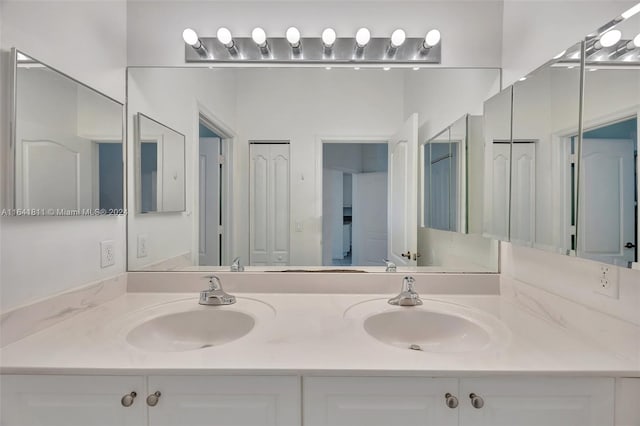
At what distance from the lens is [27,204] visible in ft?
2.99

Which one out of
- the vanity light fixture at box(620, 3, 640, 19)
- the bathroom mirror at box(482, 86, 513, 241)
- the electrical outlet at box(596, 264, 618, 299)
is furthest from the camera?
the bathroom mirror at box(482, 86, 513, 241)

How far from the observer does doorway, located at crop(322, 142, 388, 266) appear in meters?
1.46

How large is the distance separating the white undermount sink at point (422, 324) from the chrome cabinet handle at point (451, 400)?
0.37 m

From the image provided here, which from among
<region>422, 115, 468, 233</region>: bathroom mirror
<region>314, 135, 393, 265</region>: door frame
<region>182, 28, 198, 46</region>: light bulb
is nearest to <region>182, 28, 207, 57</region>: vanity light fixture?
<region>182, 28, 198, 46</region>: light bulb

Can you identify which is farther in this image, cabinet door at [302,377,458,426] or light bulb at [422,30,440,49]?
light bulb at [422,30,440,49]

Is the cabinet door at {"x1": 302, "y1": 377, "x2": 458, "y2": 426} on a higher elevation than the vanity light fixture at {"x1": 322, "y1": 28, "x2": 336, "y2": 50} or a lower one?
lower

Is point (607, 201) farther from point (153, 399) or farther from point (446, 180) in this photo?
point (153, 399)

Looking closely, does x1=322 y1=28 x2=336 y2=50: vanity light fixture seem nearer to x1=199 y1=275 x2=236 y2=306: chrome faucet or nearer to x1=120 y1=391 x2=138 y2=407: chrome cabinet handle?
x1=199 y1=275 x2=236 y2=306: chrome faucet

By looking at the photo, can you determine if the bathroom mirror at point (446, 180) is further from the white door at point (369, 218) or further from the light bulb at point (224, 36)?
the light bulb at point (224, 36)

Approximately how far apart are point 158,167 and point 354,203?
3.13 feet

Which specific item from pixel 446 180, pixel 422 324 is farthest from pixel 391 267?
pixel 446 180

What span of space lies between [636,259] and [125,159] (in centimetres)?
180

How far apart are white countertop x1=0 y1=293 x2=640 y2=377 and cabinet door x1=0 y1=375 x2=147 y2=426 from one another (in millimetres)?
40

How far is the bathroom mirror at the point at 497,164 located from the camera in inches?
47.0
